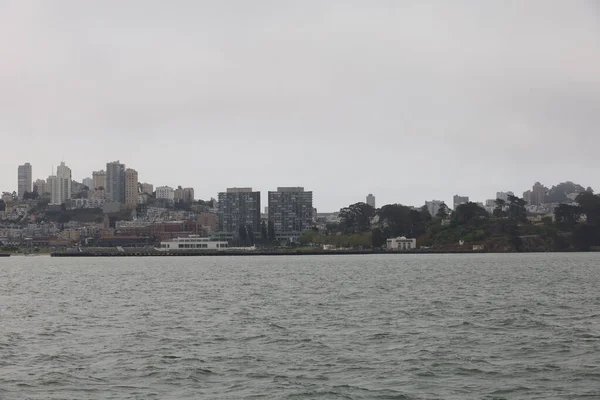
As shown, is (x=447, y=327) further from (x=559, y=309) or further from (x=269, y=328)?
(x=559, y=309)

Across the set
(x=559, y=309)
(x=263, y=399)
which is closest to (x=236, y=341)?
(x=263, y=399)

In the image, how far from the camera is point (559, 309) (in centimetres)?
5231

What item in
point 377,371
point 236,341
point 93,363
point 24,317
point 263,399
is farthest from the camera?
point 24,317

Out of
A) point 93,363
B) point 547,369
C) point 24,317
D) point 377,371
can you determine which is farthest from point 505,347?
point 24,317

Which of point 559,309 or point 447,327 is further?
point 559,309

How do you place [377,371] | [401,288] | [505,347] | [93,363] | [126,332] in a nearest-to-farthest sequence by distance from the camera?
[377,371]
[93,363]
[505,347]
[126,332]
[401,288]

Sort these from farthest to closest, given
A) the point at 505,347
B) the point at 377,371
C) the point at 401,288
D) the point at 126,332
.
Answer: the point at 401,288
the point at 126,332
the point at 505,347
the point at 377,371

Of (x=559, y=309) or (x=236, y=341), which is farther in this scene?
(x=559, y=309)

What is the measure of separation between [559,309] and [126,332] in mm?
25911

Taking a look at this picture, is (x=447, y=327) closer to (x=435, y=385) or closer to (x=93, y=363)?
(x=435, y=385)

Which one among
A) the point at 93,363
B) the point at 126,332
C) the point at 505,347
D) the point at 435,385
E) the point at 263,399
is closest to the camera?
the point at 263,399

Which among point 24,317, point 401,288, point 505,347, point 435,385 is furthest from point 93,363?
point 401,288

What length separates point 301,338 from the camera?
38.9 meters

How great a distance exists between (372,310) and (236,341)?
52.3 ft
